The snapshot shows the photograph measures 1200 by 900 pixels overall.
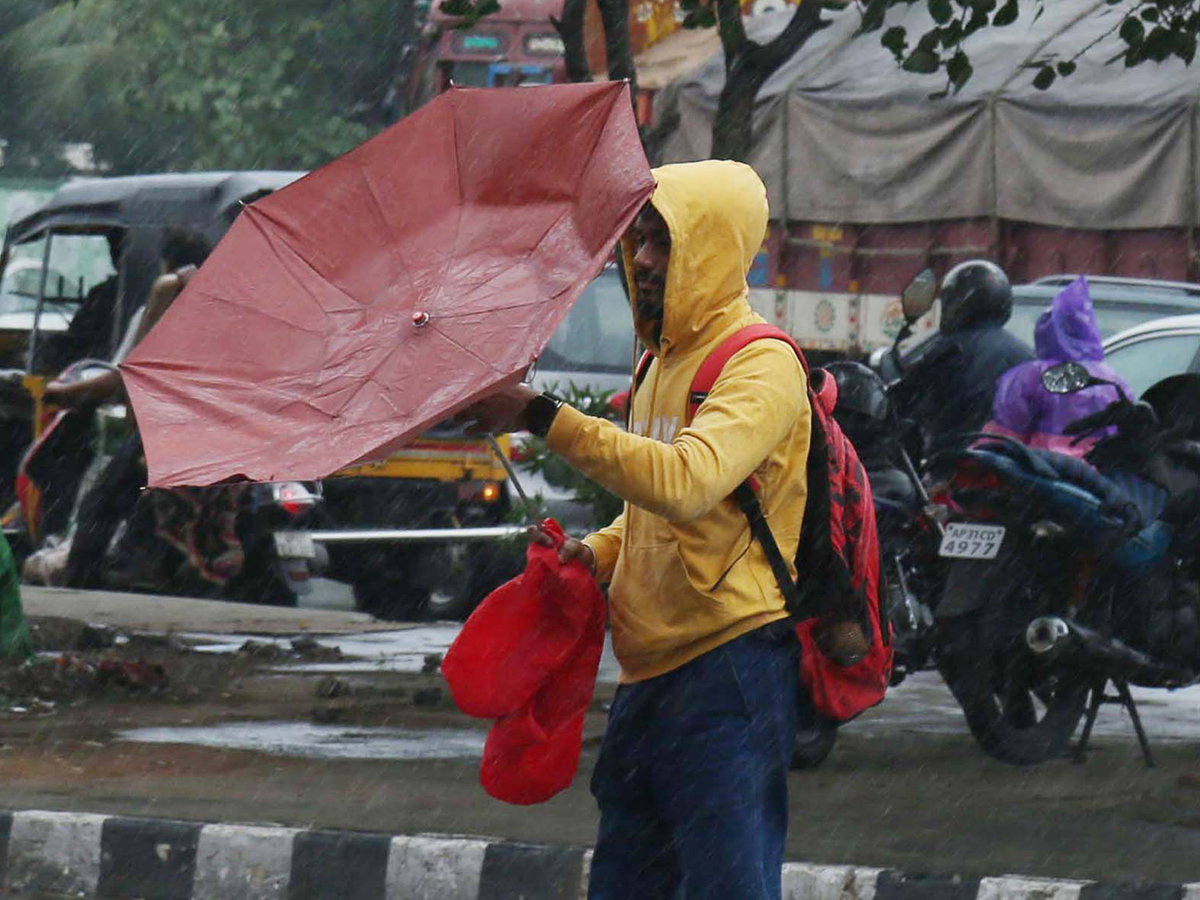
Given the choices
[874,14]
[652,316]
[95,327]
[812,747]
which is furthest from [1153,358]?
[652,316]

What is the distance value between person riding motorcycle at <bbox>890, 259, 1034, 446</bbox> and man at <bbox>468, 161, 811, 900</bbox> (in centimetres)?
394

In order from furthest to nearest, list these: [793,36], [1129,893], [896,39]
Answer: [793,36], [896,39], [1129,893]

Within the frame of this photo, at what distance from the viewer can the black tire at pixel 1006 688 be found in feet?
21.9

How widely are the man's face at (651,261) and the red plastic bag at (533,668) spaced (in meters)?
0.35

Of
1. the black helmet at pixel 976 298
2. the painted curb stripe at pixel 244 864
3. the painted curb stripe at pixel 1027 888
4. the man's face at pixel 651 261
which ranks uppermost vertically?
the man's face at pixel 651 261

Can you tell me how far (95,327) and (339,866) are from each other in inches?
289

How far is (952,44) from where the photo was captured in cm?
767

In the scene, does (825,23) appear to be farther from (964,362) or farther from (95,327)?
(95,327)

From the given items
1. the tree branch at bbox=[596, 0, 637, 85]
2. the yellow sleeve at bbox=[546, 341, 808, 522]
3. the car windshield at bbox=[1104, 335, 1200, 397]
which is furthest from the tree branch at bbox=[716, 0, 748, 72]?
the yellow sleeve at bbox=[546, 341, 808, 522]

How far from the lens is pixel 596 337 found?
37.2 feet

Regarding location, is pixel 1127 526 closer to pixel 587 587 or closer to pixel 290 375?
pixel 587 587

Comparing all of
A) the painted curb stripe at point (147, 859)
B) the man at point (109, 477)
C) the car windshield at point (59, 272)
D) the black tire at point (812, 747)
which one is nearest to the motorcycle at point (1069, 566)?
the black tire at point (812, 747)

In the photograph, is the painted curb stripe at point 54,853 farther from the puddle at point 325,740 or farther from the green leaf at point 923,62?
the green leaf at point 923,62

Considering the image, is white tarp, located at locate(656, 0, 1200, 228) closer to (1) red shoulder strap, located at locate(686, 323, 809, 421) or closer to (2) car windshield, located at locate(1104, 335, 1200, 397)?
(2) car windshield, located at locate(1104, 335, 1200, 397)
